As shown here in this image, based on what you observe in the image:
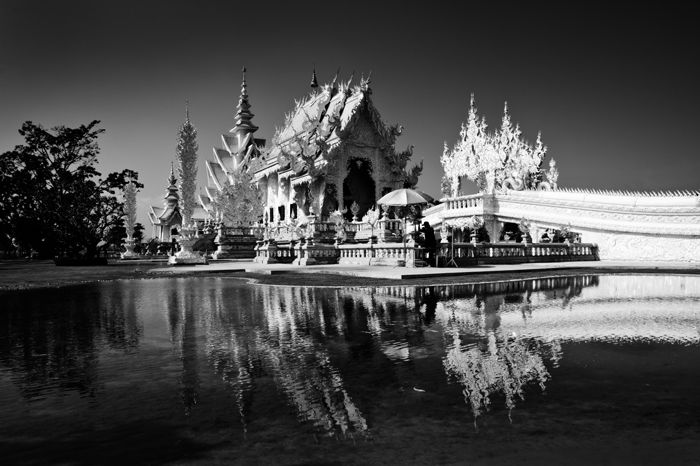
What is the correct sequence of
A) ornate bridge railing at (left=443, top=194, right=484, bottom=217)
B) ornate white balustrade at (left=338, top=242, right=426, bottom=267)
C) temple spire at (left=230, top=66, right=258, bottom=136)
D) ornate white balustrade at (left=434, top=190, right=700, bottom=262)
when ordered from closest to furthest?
ornate white balustrade at (left=338, top=242, right=426, bottom=267) < ornate white balustrade at (left=434, top=190, right=700, bottom=262) < ornate bridge railing at (left=443, top=194, right=484, bottom=217) < temple spire at (left=230, top=66, right=258, bottom=136)

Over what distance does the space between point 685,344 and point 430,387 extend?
9.41 feet

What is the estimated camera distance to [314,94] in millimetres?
43188

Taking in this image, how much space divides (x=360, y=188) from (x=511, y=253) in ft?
52.0

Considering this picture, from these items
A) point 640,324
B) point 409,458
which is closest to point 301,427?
point 409,458

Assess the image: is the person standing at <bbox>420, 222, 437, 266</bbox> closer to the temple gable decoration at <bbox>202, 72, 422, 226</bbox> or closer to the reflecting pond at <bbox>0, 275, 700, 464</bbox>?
the reflecting pond at <bbox>0, 275, 700, 464</bbox>

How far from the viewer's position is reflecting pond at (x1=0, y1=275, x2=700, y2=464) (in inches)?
89.5

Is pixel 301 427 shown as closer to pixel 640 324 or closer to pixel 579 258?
pixel 640 324

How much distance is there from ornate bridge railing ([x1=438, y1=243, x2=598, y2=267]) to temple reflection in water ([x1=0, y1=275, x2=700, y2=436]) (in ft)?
31.7

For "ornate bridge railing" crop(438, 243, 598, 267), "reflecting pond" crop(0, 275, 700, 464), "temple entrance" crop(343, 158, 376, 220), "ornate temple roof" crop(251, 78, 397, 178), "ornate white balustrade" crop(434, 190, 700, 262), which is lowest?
"reflecting pond" crop(0, 275, 700, 464)

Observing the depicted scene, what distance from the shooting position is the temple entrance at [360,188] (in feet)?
116

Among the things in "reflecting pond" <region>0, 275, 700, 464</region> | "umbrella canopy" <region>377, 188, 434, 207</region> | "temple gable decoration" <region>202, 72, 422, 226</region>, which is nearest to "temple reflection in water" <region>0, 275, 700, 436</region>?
"reflecting pond" <region>0, 275, 700, 464</region>

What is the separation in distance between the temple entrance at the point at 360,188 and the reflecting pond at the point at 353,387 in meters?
28.9

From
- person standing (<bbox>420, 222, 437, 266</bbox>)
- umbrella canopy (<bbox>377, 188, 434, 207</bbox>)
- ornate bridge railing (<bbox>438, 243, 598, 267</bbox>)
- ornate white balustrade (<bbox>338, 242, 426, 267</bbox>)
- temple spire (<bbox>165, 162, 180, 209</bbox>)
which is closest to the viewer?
person standing (<bbox>420, 222, 437, 266</bbox>)

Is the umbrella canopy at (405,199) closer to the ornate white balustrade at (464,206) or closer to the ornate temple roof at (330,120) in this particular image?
the ornate temple roof at (330,120)
